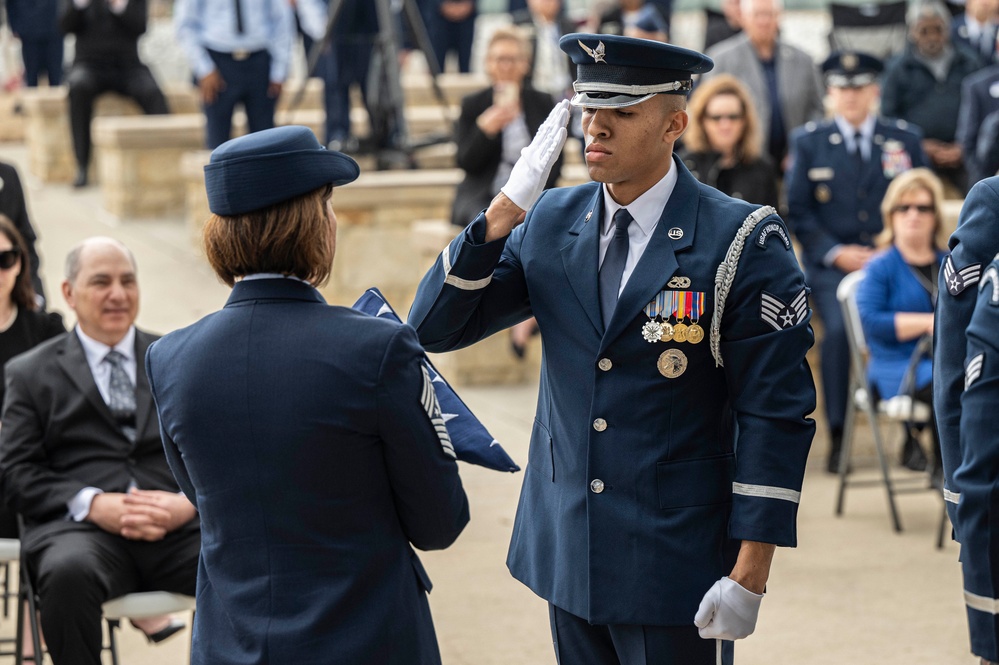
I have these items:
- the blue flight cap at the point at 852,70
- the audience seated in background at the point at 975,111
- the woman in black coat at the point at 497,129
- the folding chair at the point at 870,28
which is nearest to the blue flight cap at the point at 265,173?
the woman in black coat at the point at 497,129

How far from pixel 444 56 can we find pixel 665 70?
34.0ft

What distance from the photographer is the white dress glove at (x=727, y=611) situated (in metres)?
2.64

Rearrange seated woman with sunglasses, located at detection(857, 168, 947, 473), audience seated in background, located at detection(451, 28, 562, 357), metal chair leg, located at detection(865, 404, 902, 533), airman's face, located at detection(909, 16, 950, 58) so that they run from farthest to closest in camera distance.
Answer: airman's face, located at detection(909, 16, 950, 58) < audience seated in background, located at detection(451, 28, 562, 357) < seated woman with sunglasses, located at detection(857, 168, 947, 473) < metal chair leg, located at detection(865, 404, 902, 533)

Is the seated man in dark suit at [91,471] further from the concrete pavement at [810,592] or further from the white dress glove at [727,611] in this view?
the white dress glove at [727,611]

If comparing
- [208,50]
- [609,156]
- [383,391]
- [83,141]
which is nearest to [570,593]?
[383,391]

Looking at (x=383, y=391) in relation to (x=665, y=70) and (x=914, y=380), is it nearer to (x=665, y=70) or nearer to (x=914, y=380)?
(x=665, y=70)

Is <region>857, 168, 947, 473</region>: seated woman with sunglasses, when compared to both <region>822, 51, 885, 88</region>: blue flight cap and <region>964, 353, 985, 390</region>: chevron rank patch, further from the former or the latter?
<region>964, 353, 985, 390</region>: chevron rank patch

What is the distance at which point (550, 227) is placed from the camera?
2.90 m

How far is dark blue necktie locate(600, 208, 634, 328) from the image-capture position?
2.79 m

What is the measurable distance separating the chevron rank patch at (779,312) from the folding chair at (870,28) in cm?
865

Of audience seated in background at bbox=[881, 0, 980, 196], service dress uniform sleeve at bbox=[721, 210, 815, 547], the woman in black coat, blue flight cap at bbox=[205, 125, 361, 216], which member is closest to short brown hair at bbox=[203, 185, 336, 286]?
blue flight cap at bbox=[205, 125, 361, 216]

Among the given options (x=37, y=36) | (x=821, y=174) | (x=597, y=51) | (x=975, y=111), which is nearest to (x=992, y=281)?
(x=597, y=51)

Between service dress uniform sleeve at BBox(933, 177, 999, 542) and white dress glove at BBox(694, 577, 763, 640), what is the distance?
0.41 meters

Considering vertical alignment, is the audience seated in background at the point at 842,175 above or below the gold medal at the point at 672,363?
below
